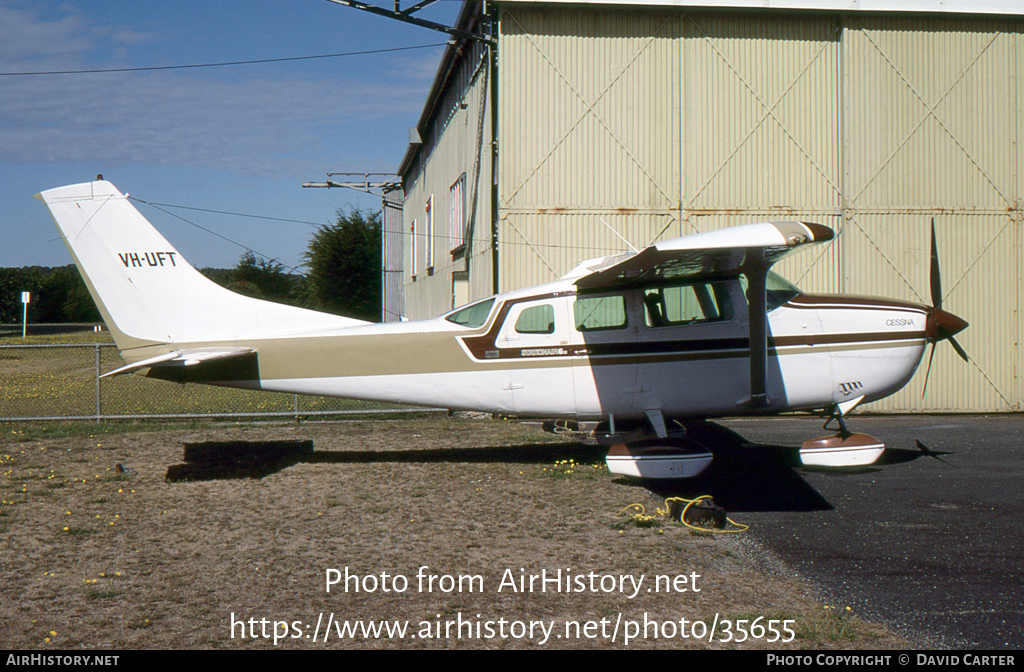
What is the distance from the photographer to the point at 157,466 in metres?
9.24

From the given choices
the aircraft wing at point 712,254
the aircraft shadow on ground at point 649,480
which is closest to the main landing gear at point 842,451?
the aircraft shadow on ground at point 649,480

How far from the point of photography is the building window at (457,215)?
682 inches

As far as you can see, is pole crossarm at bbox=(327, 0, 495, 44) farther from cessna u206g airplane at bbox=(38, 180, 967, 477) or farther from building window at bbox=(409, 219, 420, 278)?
building window at bbox=(409, 219, 420, 278)

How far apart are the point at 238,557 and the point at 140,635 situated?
60.0 inches

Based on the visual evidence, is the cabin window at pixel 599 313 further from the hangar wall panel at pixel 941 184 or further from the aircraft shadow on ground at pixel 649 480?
the hangar wall panel at pixel 941 184

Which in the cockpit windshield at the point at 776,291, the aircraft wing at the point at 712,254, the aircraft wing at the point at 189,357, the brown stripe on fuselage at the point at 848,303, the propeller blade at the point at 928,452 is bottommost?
the propeller blade at the point at 928,452

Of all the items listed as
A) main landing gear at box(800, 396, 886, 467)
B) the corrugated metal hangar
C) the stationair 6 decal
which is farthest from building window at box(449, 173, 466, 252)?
main landing gear at box(800, 396, 886, 467)

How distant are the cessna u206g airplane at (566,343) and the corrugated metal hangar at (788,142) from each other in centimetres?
474

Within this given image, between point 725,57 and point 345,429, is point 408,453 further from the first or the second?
point 725,57

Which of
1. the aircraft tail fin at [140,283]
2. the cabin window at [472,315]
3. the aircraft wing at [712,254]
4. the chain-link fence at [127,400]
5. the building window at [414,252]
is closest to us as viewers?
the aircraft wing at [712,254]

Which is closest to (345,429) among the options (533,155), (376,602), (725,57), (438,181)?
(533,155)

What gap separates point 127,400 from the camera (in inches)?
647

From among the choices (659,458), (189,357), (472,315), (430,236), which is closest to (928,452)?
(659,458)
